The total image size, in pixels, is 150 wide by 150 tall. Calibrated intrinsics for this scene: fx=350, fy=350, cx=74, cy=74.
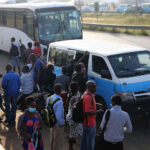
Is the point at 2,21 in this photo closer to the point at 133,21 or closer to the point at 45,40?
the point at 45,40

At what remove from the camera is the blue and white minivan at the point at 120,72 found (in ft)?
26.6

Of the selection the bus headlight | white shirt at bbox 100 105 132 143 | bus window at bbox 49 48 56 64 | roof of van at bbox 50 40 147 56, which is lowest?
the bus headlight

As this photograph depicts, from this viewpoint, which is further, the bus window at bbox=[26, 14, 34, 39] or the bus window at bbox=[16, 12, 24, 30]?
the bus window at bbox=[16, 12, 24, 30]

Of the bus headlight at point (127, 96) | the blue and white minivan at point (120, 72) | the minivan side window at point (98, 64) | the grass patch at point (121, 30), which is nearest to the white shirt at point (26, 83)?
the blue and white minivan at point (120, 72)

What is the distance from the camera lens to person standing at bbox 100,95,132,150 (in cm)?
550

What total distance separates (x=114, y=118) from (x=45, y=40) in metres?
11.3

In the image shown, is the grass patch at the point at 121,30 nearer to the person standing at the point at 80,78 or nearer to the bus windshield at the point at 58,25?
the bus windshield at the point at 58,25

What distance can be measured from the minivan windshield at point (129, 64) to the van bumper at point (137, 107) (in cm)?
67

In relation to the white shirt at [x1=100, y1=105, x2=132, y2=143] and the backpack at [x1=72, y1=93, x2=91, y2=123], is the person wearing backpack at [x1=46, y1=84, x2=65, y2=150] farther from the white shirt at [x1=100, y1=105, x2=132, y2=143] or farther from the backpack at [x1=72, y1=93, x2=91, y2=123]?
the white shirt at [x1=100, y1=105, x2=132, y2=143]

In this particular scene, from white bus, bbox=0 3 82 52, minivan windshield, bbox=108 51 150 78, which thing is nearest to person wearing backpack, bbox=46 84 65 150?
minivan windshield, bbox=108 51 150 78

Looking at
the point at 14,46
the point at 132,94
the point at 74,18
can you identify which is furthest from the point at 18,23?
the point at 132,94

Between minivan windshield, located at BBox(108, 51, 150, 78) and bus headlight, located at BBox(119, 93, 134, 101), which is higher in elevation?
minivan windshield, located at BBox(108, 51, 150, 78)

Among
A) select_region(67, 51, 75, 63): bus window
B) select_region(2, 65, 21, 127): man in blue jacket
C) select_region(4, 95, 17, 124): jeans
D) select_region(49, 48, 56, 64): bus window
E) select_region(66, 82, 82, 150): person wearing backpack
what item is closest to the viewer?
select_region(66, 82, 82, 150): person wearing backpack

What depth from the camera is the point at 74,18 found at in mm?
17109
